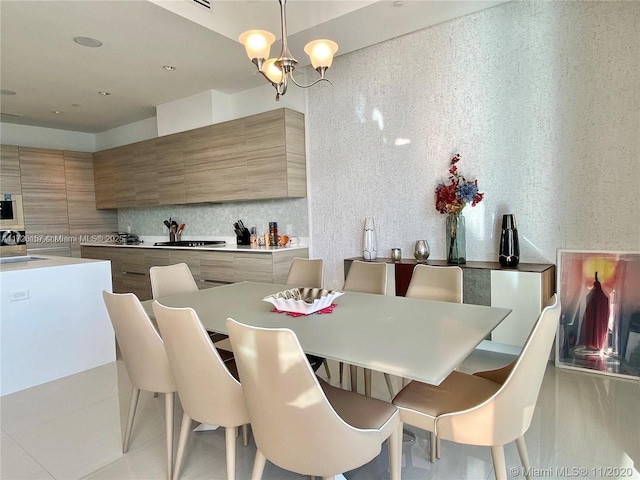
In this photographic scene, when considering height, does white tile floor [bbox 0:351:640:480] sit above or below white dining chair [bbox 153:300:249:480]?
below

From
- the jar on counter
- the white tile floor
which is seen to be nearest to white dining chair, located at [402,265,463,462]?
the white tile floor

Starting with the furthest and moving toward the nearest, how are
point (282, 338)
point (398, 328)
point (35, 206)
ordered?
point (35, 206)
point (398, 328)
point (282, 338)

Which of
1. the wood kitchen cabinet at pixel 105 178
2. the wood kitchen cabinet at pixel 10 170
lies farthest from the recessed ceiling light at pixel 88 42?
the wood kitchen cabinet at pixel 10 170

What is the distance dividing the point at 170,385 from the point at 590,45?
3.35m

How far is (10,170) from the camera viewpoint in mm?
5203

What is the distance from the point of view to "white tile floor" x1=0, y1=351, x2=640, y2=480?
5.76 feet

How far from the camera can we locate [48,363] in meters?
2.92

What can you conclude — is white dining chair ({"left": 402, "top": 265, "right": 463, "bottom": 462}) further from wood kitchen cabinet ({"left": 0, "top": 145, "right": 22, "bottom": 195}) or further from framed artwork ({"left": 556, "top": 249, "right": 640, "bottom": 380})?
wood kitchen cabinet ({"left": 0, "top": 145, "right": 22, "bottom": 195})

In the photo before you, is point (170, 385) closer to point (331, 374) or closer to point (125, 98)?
point (331, 374)

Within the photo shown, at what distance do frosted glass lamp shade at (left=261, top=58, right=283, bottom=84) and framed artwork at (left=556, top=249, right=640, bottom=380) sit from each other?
235 centimetres

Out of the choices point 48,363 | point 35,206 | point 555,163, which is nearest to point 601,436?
point 555,163

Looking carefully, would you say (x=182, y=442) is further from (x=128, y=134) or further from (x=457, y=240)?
(x=128, y=134)

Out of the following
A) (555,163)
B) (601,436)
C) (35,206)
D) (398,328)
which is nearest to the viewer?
(398,328)

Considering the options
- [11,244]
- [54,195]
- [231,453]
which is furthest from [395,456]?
[54,195]
